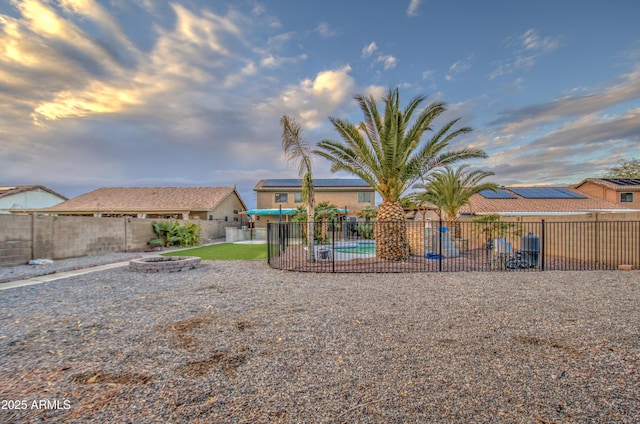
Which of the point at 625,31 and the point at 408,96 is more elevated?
the point at 625,31

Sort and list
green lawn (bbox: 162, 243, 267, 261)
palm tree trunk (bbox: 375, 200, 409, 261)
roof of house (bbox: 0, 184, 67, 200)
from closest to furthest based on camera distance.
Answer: palm tree trunk (bbox: 375, 200, 409, 261), green lawn (bbox: 162, 243, 267, 261), roof of house (bbox: 0, 184, 67, 200)

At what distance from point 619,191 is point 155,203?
152 feet

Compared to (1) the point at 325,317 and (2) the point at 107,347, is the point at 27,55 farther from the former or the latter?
(1) the point at 325,317

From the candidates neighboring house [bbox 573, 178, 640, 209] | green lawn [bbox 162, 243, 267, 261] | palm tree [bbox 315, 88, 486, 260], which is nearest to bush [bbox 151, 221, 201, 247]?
green lawn [bbox 162, 243, 267, 261]

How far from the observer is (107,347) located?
3.80 metres

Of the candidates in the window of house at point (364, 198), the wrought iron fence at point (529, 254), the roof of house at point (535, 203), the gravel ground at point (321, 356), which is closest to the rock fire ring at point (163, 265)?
the gravel ground at point (321, 356)

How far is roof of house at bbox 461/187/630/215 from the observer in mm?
23281

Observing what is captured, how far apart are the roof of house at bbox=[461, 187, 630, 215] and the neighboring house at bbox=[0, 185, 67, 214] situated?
140 ft

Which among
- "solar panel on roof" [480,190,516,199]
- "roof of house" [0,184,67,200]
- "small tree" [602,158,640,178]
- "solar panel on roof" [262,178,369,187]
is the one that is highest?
"small tree" [602,158,640,178]

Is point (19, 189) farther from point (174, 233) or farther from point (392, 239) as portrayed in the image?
point (392, 239)

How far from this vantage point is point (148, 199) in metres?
30.2

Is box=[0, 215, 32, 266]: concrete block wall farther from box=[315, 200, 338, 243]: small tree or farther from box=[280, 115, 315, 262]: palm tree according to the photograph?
box=[315, 200, 338, 243]: small tree

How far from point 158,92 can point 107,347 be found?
525 inches

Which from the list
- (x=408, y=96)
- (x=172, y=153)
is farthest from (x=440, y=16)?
(x=172, y=153)
